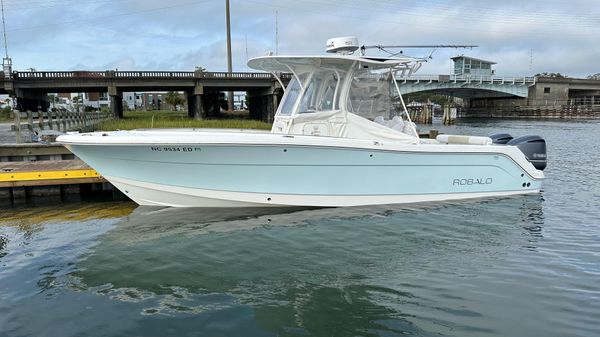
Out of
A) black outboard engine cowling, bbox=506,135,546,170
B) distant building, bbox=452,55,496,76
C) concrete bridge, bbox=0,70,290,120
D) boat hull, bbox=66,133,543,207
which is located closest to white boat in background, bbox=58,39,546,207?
boat hull, bbox=66,133,543,207

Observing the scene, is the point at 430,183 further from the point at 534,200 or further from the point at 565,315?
the point at 565,315

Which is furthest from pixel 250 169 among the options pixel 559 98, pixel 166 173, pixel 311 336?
pixel 559 98

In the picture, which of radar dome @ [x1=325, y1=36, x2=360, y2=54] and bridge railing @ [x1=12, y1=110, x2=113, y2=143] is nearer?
radar dome @ [x1=325, y1=36, x2=360, y2=54]

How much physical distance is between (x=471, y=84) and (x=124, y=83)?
4725cm

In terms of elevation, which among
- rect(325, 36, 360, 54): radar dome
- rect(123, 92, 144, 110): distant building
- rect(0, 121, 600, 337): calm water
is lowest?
rect(0, 121, 600, 337): calm water

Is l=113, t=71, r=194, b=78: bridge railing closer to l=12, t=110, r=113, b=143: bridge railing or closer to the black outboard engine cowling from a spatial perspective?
l=12, t=110, r=113, b=143: bridge railing

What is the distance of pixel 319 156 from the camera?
8.09 meters

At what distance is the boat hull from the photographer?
7.90m

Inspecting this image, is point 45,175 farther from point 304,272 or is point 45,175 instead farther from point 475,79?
point 475,79

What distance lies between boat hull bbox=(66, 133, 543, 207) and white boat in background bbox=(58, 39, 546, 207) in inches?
0.8

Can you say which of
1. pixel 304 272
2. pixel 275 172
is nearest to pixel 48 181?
pixel 275 172

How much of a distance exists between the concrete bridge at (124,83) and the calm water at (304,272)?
29805mm

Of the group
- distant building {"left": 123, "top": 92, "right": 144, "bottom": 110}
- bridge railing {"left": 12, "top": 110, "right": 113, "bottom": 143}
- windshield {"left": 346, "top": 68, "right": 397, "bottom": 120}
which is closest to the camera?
windshield {"left": 346, "top": 68, "right": 397, "bottom": 120}

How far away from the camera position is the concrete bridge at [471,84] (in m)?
56.4
